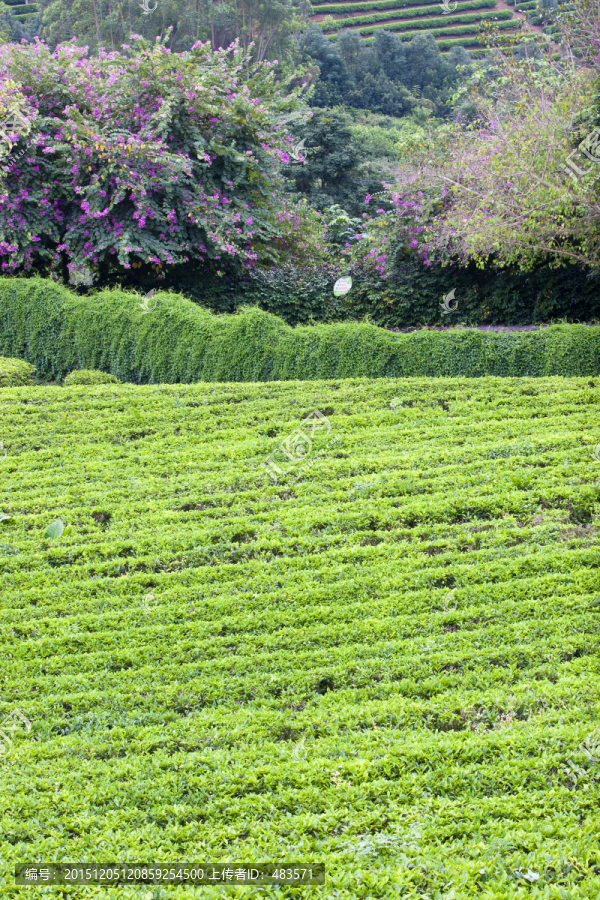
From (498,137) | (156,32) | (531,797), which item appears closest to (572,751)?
(531,797)

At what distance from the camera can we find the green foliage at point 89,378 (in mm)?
9984

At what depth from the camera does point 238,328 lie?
9688mm

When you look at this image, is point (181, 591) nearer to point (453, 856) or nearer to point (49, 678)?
point (49, 678)

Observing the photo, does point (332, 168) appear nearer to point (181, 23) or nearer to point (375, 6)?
point (181, 23)

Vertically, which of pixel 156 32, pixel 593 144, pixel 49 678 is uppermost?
pixel 156 32

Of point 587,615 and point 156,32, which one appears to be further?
point 156,32

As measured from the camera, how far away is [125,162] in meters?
11.2

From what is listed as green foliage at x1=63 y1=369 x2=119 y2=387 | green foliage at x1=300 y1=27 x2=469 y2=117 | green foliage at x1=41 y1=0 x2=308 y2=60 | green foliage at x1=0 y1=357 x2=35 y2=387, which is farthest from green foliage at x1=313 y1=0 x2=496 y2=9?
green foliage at x1=63 y1=369 x2=119 y2=387

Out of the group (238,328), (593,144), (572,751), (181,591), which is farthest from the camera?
(238,328)

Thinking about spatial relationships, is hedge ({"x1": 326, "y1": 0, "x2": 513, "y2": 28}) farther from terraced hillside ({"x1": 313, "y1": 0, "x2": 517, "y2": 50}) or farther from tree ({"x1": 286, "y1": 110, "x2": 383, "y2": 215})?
tree ({"x1": 286, "y1": 110, "x2": 383, "y2": 215})

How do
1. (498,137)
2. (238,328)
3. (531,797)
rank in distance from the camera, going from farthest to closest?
(498,137) < (238,328) < (531,797)

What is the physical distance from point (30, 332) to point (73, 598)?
7573 mm

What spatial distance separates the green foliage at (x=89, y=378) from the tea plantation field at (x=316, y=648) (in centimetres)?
243

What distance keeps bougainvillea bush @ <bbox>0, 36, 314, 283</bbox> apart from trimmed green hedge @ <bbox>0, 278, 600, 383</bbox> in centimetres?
111
